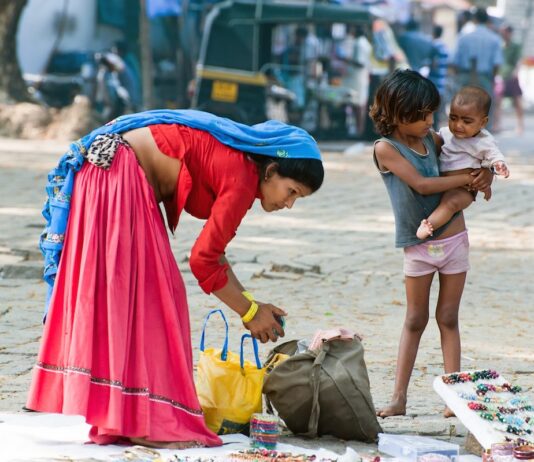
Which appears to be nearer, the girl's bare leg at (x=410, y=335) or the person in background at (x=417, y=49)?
the girl's bare leg at (x=410, y=335)

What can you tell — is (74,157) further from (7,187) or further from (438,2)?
(438,2)

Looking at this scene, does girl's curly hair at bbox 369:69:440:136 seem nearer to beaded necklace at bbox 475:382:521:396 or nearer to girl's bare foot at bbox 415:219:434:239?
girl's bare foot at bbox 415:219:434:239

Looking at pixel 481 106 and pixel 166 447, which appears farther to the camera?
pixel 481 106

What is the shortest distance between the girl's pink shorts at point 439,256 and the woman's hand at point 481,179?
0.69 ft

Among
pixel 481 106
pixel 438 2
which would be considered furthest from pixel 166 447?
pixel 438 2

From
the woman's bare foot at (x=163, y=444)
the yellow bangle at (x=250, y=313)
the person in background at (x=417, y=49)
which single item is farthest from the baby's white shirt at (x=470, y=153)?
the person in background at (x=417, y=49)

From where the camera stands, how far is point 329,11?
19031mm

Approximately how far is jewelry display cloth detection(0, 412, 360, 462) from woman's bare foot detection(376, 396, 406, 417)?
0.57m

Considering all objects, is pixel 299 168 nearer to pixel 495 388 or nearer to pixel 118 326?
pixel 118 326

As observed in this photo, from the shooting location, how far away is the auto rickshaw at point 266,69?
1823 cm

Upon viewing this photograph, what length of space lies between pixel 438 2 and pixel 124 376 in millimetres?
27187

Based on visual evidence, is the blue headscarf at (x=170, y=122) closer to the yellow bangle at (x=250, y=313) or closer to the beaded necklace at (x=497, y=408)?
the yellow bangle at (x=250, y=313)

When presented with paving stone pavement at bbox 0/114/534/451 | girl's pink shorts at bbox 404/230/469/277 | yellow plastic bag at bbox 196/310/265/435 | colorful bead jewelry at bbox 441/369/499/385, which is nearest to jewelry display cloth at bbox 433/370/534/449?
colorful bead jewelry at bbox 441/369/499/385

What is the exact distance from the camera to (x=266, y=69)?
18.9m
